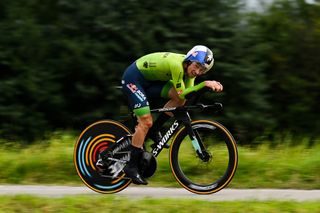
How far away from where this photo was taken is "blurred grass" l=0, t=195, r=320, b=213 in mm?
6801

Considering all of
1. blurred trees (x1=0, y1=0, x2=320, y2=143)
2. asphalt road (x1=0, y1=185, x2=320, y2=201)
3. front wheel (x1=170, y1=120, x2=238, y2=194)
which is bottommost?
asphalt road (x1=0, y1=185, x2=320, y2=201)

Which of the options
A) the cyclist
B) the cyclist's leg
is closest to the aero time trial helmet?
the cyclist

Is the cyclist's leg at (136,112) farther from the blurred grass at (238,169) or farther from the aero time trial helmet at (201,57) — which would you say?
the blurred grass at (238,169)

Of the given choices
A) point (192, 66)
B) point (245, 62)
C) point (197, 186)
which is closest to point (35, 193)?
point (197, 186)

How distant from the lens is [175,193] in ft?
25.8

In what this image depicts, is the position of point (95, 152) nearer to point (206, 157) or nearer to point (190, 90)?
point (206, 157)

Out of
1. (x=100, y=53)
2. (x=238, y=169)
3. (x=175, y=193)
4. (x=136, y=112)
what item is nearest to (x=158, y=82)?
(x=136, y=112)

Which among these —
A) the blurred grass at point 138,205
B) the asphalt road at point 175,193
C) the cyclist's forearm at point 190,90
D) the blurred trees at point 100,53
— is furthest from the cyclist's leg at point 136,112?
the blurred trees at point 100,53

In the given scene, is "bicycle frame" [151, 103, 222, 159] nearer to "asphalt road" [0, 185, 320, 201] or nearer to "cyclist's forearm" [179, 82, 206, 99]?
"cyclist's forearm" [179, 82, 206, 99]

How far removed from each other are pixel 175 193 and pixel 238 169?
112cm

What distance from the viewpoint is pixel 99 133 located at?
792cm

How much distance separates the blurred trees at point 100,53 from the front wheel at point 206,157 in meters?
6.85

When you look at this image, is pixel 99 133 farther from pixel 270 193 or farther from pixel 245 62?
pixel 245 62

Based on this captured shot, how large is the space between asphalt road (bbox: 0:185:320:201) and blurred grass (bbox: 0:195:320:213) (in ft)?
1.46
